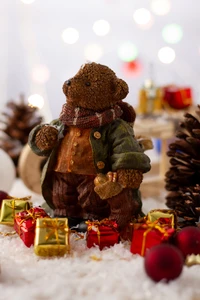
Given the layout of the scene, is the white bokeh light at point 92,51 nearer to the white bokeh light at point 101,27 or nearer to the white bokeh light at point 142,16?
the white bokeh light at point 101,27

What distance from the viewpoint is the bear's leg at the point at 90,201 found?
0.93 m

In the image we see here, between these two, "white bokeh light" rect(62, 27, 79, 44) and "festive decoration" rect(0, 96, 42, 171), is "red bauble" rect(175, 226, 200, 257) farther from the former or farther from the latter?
"white bokeh light" rect(62, 27, 79, 44)

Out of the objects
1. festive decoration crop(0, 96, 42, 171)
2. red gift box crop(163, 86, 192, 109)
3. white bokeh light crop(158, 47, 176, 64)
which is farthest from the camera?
white bokeh light crop(158, 47, 176, 64)

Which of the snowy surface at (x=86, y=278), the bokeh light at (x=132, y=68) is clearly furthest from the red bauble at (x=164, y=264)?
the bokeh light at (x=132, y=68)

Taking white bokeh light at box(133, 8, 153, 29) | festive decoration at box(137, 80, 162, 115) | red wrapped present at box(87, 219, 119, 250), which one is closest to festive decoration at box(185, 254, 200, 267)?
red wrapped present at box(87, 219, 119, 250)

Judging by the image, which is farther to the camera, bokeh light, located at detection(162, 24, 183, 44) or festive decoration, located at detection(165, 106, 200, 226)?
bokeh light, located at detection(162, 24, 183, 44)

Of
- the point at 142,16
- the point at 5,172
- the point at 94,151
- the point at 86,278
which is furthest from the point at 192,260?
the point at 142,16

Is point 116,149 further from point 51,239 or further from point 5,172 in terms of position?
point 5,172

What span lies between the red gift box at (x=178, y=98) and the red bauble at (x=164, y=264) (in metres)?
1.08

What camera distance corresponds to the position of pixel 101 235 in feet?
2.78

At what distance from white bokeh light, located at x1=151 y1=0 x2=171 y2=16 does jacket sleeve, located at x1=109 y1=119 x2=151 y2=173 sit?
3.66 ft

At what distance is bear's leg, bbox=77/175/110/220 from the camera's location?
3.05 ft

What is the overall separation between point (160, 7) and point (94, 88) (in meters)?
1.15

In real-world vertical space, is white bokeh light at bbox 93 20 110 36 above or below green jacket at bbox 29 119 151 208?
above
